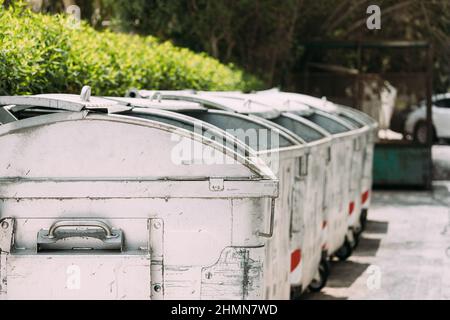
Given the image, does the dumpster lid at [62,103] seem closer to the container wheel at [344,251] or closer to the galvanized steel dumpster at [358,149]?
the galvanized steel dumpster at [358,149]

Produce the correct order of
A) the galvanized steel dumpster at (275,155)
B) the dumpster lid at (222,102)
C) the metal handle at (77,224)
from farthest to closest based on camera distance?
the dumpster lid at (222,102)
the galvanized steel dumpster at (275,155)
the metal handle at (77,224)

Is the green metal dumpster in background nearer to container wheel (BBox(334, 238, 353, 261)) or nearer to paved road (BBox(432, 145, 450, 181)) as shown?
paved road (BBox(432, 145, 450, 181))

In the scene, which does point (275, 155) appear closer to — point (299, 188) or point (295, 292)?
point (299, 188)

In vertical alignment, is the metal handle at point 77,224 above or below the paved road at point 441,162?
above

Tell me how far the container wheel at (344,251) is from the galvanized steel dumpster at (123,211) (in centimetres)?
719

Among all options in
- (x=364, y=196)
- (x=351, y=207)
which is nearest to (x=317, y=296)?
(x=351, y=207)

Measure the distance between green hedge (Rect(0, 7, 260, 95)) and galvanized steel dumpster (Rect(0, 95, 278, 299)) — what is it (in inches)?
58.9

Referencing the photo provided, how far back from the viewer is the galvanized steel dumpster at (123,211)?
6.00 m

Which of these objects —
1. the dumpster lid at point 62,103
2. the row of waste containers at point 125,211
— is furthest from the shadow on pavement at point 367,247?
the row of waste containers at point 125,211

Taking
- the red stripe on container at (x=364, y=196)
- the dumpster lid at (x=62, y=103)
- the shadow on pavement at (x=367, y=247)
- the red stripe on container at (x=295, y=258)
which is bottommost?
the shadow on pavement at (x=367, y=247)

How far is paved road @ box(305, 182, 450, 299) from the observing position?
11.1m

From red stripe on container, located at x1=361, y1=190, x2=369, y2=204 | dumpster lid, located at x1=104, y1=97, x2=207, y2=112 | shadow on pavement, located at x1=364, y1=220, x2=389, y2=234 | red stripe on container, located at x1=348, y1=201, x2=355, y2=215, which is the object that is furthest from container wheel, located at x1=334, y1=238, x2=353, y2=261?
dumpster lid, located at x1=104, y1=97, x2=207, y2=112

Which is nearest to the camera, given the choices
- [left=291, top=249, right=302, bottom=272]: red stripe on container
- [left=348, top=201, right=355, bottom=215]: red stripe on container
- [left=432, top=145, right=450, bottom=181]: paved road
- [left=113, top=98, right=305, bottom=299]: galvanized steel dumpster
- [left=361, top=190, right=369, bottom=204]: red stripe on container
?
[left=113, top=98, right=305, bottom=299]: galvanized steel dumpster
